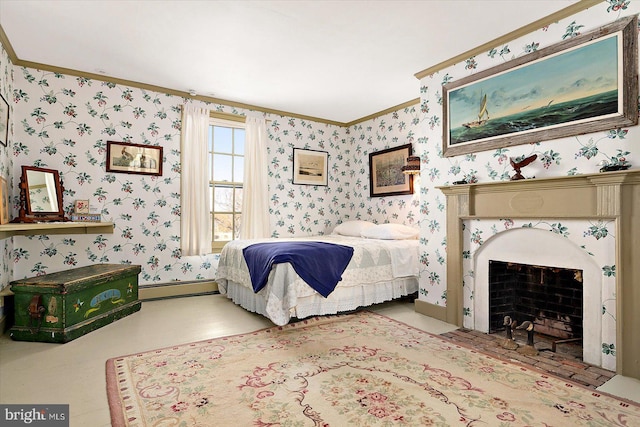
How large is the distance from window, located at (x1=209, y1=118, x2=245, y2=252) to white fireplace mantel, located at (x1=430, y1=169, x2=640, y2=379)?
3.01 meters

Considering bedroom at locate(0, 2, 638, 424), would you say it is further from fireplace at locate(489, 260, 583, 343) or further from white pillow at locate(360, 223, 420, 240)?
fireplace at locate(489, 260, 583, 343)

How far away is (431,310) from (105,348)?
9.66ft

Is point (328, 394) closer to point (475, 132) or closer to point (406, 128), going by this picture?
point (475, 132)

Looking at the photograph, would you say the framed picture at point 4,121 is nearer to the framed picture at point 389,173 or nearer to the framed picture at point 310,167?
the framed picture at point 310,167

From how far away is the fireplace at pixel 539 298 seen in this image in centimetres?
269

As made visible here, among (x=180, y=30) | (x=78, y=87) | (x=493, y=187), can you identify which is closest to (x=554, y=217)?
(x=493, y=187)

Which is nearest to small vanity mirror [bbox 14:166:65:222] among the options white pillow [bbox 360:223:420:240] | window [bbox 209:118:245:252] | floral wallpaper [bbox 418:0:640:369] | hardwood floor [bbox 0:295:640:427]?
hardwood floor [bbox 0:295:640:427]

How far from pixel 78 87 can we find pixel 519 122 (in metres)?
4.47

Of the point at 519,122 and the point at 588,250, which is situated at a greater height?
the point at 519,122

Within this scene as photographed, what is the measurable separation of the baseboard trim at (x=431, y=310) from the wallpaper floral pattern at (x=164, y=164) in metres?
0.06

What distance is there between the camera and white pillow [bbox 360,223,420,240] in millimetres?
4129

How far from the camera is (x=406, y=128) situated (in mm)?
4680

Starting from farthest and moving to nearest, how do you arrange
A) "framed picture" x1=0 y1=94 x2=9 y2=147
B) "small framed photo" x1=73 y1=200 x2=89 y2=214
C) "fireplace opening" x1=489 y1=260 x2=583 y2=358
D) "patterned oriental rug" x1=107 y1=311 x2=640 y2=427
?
"small framed photo" x1=73 y1=200 x2=89 y2=214 < "framed picture" x1=0 y1=94 x2=9 y2=147 < "fireplace opening" x1=489 y1=260 x2=583 y2=358 < "patterned oriental rug" x1=107 y1=311 x2=640 y2=427

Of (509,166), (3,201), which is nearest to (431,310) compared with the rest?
(509,166)
